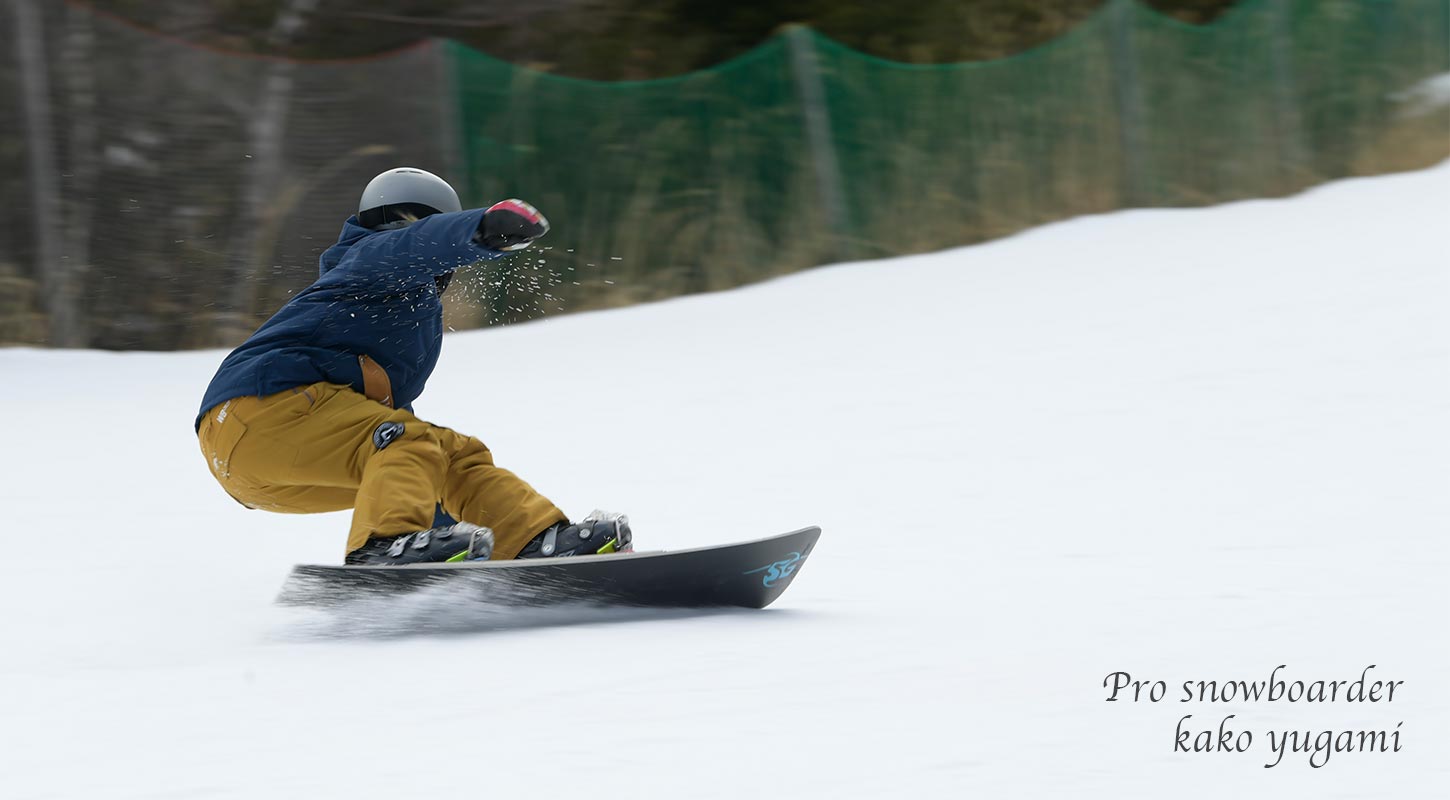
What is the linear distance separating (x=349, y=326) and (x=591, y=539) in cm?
87

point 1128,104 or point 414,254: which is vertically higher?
point 1128,104

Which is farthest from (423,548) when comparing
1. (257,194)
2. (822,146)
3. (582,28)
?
(582,28)

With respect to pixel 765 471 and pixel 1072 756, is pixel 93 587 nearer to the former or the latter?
pixel 765 471

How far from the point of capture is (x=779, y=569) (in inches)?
165

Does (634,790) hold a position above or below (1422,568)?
below

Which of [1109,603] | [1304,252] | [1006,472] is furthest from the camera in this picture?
[1304,252]

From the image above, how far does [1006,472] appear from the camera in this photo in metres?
6.13

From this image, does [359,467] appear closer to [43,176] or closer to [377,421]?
[377,421]

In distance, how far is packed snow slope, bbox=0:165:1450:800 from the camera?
9.66ft

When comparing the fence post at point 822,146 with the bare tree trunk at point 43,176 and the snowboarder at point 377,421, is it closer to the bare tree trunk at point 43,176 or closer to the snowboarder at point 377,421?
the bare tree trunk at point 43,176

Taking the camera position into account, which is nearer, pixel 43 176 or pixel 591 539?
pixel 591 539

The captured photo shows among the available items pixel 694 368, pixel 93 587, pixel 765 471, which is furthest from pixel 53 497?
pixel 694 368

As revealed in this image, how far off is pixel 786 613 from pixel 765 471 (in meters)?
2.27

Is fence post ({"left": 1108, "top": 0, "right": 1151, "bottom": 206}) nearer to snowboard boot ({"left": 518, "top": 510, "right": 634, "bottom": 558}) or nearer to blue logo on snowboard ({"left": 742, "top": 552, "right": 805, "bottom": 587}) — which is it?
blue logo on snowboard ({"left": 742, "top": 552, "right": 805, "bottom": 587})
